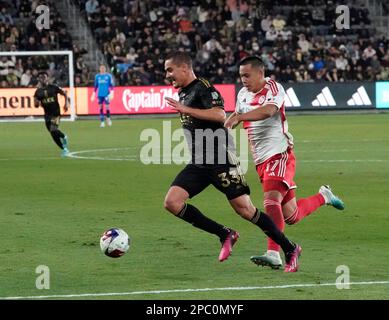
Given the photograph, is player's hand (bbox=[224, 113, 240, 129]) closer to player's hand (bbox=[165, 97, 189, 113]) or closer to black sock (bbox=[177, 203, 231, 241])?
player's hand (bbox=[165, 97, 189, 113])

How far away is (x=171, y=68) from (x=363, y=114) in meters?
30.8

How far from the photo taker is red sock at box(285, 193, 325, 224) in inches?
492

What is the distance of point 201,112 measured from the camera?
1137 centimetres

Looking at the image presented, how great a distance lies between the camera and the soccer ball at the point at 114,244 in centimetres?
1173

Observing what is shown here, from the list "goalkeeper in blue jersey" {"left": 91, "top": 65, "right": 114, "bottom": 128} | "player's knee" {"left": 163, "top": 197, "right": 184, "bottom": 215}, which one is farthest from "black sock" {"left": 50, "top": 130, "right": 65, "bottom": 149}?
"player's knee" {"left": 163, "top": 197, "right": 184, "bottom": 215}

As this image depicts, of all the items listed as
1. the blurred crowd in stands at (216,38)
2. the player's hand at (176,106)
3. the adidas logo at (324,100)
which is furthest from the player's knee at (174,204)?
the adidas logo at (324,100)

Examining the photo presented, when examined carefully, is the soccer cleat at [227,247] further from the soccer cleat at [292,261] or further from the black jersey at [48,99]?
A: the black jersey at [48,99]

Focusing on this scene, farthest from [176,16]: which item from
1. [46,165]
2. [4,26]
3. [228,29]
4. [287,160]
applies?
[287,160]

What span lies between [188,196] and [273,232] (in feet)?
3.44

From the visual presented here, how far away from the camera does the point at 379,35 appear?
49.1 metres

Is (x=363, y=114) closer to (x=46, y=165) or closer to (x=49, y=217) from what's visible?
(x=46, y=165)

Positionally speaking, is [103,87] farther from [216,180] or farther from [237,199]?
[237,199]
